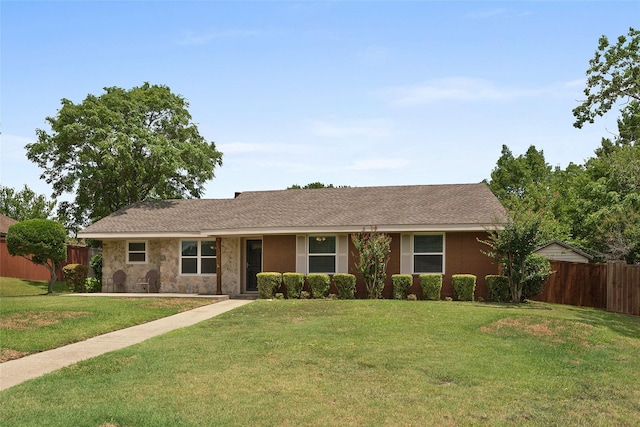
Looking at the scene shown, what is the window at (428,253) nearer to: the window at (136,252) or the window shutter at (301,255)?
the window shutter at (301,255)

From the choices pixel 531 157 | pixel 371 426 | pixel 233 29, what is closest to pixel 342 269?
pixel 233 29

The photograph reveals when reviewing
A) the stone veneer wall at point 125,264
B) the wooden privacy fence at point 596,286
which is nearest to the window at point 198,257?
the stone veneer wall at point 125,264

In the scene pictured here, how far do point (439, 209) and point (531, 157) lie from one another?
34.7 metres

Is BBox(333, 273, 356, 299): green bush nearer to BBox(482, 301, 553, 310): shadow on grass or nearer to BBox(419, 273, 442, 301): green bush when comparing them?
BBox(419, 273, 442, 301): green bush

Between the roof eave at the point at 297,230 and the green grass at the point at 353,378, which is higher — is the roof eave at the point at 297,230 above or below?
above

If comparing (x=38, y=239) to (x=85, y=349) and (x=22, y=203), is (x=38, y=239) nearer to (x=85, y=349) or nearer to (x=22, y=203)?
(x=85, y=349)

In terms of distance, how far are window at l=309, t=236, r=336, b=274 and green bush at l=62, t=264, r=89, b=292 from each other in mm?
10663

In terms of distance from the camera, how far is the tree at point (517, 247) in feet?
65.9

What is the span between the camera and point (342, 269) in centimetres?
2322

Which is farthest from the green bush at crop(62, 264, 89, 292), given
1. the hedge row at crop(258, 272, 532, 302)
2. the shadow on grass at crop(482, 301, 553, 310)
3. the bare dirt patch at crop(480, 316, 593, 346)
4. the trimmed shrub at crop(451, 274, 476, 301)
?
the bare dirt patch at crop(480, 316, 593, 346)

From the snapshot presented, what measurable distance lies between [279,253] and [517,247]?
344 inches

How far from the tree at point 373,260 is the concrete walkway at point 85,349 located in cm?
592

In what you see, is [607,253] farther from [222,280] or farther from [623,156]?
[222,280]

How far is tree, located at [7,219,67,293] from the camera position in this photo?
25.1m
